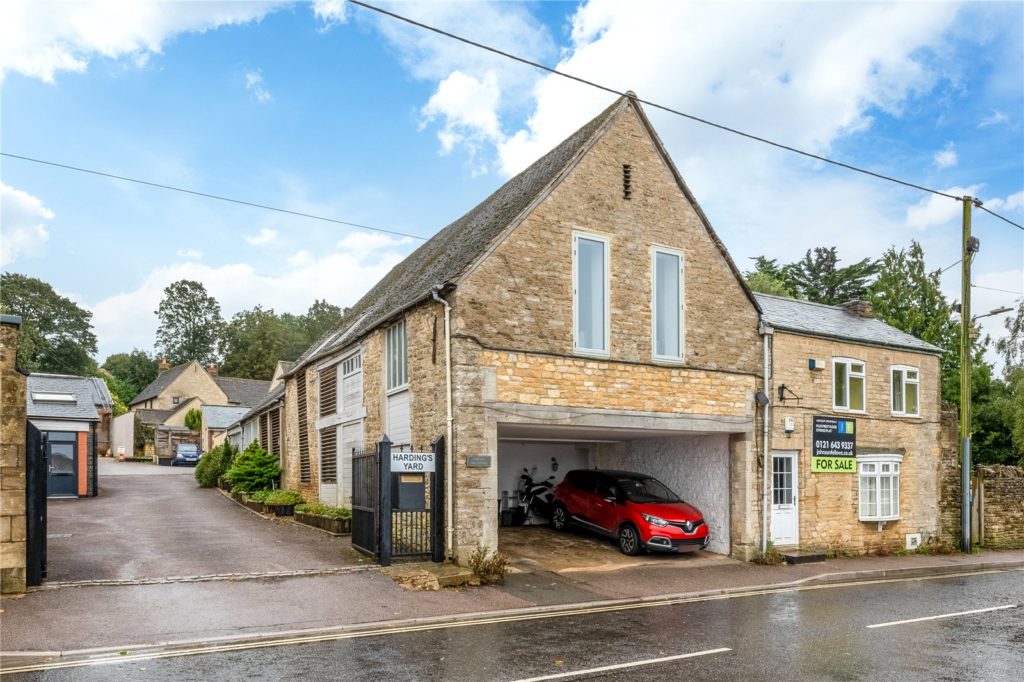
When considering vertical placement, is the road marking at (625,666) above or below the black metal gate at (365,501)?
below

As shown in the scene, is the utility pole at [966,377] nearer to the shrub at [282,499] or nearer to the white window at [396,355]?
the white window at [396,355]

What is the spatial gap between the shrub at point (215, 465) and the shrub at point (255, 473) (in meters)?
6.08

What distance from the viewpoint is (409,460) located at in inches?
565

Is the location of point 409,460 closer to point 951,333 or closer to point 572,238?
point 572,238

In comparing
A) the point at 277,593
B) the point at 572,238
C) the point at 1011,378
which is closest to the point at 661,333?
the point at 572,238

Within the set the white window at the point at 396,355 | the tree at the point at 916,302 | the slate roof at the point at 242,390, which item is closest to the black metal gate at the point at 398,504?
the white window at the point at 396,355

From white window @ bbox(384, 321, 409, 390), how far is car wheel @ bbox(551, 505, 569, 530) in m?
5.50

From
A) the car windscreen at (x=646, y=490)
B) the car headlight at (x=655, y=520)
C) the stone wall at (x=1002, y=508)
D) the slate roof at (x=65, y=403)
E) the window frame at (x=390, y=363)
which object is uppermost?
the window frame at (x=390, y=363)

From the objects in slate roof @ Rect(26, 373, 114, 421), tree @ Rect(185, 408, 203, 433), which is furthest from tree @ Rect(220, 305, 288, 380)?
slate roof @ Rect(26, 373, 114, 421)

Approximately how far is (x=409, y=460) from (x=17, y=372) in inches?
246

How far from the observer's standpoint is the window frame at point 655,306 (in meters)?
17.2

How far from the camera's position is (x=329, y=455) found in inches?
882

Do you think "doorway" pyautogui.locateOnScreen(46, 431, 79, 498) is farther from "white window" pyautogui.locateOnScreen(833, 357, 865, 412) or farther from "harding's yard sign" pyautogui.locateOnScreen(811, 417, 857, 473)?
"white window" pyautogui.locateOnScreen(833, 357, 865, 412)

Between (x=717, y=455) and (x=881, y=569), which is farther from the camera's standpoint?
(x=717, y=455)
